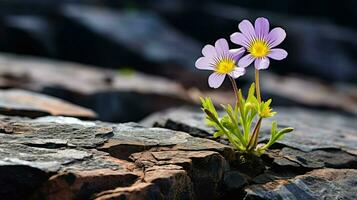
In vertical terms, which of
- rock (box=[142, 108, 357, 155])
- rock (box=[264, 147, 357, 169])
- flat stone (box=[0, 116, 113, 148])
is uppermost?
rock (box=[142, 108, 357, 155])

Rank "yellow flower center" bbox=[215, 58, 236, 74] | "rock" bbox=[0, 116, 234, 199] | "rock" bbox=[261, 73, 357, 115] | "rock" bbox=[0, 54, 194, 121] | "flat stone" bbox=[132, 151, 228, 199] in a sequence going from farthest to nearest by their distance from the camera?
1. "rock" bbox=[261, 73, 357, 115]
2. "rock" bbox=[0, 54, 194, 121]
3. "yellow flower center" bbox=[215, 58, 236, 74]
4. "flat stone" bbox=[132, 151, 228, 199]
5. "rock" bbox=[0, 116, 234, 199]

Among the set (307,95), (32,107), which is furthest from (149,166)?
(307,95)

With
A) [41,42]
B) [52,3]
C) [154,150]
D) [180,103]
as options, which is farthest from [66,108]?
[52,3]

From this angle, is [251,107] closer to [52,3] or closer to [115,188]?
[115,188]

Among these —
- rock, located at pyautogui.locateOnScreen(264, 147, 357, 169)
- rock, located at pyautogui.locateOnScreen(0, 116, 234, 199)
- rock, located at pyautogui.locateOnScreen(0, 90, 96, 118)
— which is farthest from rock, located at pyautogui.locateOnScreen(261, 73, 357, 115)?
rock, located at pyautogui.locateOnScreen(0, 116, 234, 199)

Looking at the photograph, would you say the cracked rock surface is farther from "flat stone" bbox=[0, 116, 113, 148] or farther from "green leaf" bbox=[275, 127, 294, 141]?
"green leaf" bbox=[275, 127, 294, 141]

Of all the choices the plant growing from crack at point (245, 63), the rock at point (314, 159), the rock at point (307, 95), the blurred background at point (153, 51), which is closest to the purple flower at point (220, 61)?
the plant growing from crack at point (245, 63)

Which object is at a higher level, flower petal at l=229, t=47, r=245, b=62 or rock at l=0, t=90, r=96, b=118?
flower petal at l=229, t=47, r=245, b=62

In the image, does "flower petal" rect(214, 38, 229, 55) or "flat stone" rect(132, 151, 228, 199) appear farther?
"flower petal" rect(214, 38, 229, 55)

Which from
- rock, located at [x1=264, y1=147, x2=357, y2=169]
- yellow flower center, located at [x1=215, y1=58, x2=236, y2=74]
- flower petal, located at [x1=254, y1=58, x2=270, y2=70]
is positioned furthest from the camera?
rock, located at [x1=264, y1=147, x2=357, y2=169]
